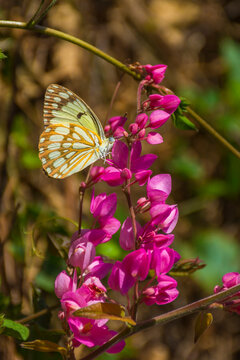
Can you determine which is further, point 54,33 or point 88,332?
point 54,33

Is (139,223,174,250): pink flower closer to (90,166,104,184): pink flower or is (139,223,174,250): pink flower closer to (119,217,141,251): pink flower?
(119,217,141,251): pink flower

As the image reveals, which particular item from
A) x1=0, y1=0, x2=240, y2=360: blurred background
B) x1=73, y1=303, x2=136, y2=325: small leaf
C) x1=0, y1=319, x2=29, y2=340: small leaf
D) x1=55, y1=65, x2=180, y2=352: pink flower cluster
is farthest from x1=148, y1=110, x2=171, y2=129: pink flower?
x1=0, y1=0, x2=240, y2=360: blurred background

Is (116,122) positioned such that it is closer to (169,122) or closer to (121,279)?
(121,279)

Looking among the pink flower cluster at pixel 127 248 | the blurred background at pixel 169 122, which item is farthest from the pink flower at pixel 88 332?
the blurred background at pixel 169 122

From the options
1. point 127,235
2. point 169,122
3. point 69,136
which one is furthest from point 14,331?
point 169,122

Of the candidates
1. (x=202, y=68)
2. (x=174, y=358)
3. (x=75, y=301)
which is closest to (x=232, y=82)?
(x=202, y=68)
